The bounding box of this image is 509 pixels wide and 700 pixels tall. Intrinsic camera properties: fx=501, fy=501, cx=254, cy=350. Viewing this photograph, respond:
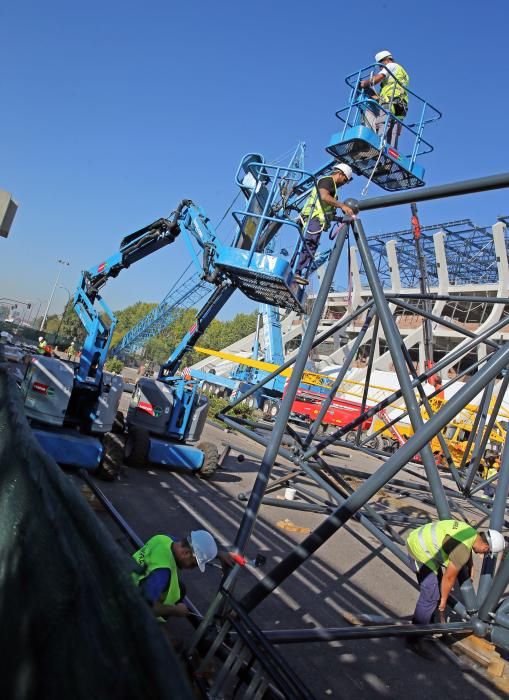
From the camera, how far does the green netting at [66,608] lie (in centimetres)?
124

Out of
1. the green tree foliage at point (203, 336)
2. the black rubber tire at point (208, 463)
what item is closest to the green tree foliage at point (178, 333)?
the green tree foliage at point (203, 336)

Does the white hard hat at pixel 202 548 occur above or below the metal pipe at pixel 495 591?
below

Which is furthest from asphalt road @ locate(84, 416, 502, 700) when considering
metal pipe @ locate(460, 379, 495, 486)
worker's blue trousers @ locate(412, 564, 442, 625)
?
metal pipe @ locate(460, 379, 495, 486)

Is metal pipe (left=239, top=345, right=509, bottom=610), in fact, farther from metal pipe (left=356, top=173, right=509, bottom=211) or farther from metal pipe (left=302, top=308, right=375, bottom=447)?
metal pipe (left=302, top=308, right=375, bottom=447)

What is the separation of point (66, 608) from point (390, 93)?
9723mm

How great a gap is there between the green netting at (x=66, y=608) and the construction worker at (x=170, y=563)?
122 cm

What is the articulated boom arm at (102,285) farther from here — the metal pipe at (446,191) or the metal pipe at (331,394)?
the metal pipe at (446,191)

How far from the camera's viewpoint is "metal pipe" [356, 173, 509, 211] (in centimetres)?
311

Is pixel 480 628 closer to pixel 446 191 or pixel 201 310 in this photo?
pixel 446 191

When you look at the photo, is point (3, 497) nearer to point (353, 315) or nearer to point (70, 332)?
point (353, 315)

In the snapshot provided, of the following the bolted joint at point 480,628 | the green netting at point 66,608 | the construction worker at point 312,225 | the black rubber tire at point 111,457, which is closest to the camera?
the green netting at point 66,608

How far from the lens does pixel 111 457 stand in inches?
319

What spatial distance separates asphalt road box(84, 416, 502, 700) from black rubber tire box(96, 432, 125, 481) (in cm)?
19

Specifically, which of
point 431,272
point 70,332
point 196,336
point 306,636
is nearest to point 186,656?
point 306,636
